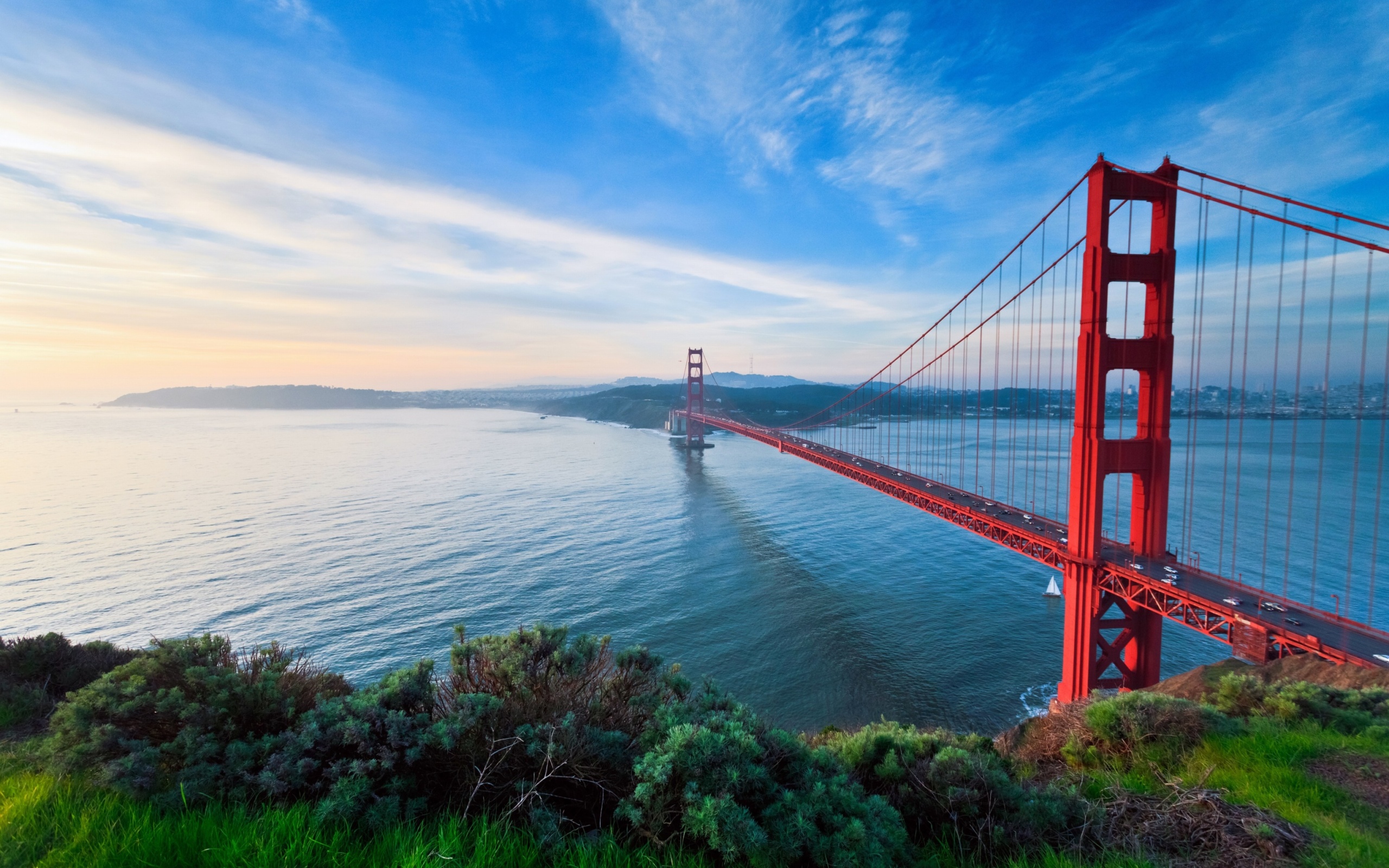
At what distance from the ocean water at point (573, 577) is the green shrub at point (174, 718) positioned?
12.2 m

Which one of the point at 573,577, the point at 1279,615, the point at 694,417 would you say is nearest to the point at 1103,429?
the point at 1279,615

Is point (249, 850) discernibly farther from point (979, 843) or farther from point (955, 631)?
point (955, 631)

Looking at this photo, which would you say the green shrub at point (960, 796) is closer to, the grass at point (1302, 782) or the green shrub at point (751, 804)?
the green shrub at point (751, 804)

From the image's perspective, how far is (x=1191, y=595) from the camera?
11.5 metres

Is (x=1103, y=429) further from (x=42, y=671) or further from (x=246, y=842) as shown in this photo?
(x=42, y=671)

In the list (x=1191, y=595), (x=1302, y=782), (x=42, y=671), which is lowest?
(x=1191, y=595)

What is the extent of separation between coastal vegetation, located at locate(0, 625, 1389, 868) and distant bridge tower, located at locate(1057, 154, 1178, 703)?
1005 cm

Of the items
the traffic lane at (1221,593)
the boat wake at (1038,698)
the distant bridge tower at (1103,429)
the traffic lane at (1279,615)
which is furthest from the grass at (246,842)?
the boat wake at (1038,698)

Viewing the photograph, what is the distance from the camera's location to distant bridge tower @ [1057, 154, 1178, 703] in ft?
45.9

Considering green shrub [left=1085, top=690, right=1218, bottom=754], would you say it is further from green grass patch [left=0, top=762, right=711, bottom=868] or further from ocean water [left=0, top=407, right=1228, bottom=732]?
ocean water [left=0, top=407, right=1228, bottom=732]


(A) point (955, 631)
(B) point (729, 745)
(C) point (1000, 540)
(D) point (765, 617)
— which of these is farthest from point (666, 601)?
(B) point (729, 745)

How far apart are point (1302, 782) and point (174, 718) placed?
8.85 metres

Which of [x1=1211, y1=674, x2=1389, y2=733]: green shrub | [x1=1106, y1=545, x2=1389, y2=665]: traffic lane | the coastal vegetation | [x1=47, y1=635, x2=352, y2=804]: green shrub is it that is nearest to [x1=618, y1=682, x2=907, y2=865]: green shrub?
the coastal vegetation

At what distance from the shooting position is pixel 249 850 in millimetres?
2695
